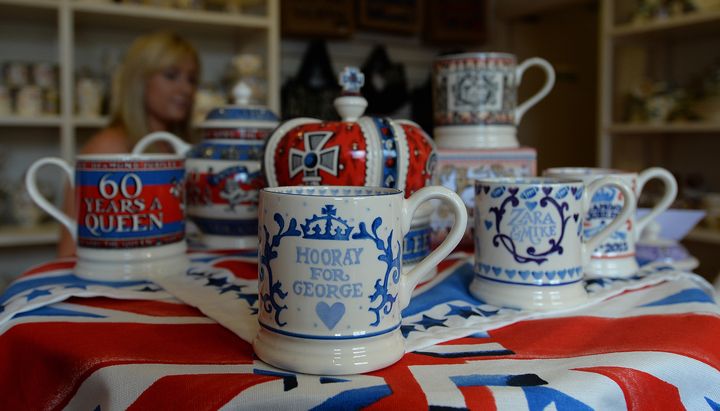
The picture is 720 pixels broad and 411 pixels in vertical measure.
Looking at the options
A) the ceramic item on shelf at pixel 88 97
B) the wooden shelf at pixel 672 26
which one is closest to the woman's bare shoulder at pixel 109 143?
the ceramic item on shelf at pixel 88 97

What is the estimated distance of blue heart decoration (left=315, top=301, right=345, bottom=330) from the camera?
445mm

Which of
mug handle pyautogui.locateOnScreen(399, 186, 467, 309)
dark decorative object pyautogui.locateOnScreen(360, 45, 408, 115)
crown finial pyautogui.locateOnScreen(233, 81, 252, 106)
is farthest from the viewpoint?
dark decorative object pyautogui.locateOnScreen(360, 45, 408, 115)

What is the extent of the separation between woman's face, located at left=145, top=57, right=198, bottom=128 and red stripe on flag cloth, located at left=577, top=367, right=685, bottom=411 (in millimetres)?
1917

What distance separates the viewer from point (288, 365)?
442mm

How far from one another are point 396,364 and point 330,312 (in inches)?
2.5

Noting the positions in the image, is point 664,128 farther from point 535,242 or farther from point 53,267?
point 53,267

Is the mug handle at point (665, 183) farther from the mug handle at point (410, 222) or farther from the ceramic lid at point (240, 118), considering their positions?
the ceramic lid at point (240, 118)

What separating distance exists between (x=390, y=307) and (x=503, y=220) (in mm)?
192

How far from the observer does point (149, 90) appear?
6.91 feet

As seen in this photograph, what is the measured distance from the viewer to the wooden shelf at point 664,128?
2.20 metres

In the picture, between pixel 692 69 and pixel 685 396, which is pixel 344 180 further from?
pixel 692 69

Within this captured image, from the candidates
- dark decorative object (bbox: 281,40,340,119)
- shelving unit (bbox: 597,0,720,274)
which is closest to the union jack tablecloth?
shelving unit (bbox: 597,0,720,274)

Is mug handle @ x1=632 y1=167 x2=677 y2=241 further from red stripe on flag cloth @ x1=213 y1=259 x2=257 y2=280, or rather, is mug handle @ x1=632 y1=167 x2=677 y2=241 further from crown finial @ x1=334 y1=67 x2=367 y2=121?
red stripe on flag cloth @ x1=213 y1=259 x2=257 y2=280

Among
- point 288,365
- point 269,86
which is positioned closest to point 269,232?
point 288,365
